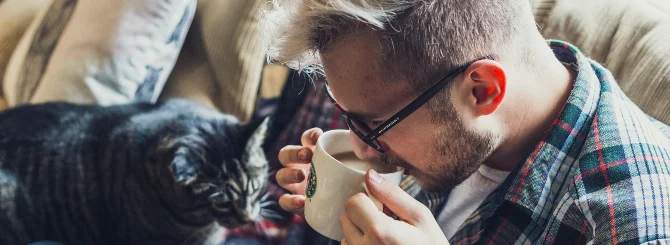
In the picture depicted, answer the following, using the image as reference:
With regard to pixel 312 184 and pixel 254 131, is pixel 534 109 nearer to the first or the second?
pixel 312 184

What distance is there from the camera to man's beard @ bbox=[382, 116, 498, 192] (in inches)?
28.3

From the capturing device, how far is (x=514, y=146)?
2.70 feet

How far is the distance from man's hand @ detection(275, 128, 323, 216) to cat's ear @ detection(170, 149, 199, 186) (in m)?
0.15

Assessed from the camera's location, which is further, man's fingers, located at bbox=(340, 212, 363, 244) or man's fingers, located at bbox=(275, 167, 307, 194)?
man's fingers, located at bbox=(275, 167, 307, 194)

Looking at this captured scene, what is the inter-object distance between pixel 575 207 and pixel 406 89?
0.85ft

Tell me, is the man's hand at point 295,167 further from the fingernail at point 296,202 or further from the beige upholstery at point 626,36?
the beige upholstery at point 626,36

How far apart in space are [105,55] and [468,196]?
0.67m

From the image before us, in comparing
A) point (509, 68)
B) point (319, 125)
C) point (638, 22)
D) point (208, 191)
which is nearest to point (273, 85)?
point (319, 125)

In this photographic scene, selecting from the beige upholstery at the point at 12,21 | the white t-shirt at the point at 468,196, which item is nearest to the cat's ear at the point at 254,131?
→ the white t-shirt at the point at 468,196

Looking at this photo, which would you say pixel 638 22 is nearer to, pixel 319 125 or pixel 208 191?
pixel 319 125

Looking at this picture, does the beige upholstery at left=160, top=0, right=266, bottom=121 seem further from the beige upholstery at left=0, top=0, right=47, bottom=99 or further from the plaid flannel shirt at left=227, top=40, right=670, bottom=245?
the plaid flannel shirt at left=227, top=40, right=670, bottom=245

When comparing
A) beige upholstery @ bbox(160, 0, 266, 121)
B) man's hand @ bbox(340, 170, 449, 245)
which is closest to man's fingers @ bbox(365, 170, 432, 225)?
man's hand @ bbox(340, 170, 449, 245)

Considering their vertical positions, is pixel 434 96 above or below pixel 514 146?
above

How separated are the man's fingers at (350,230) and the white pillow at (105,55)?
20.8 inches
